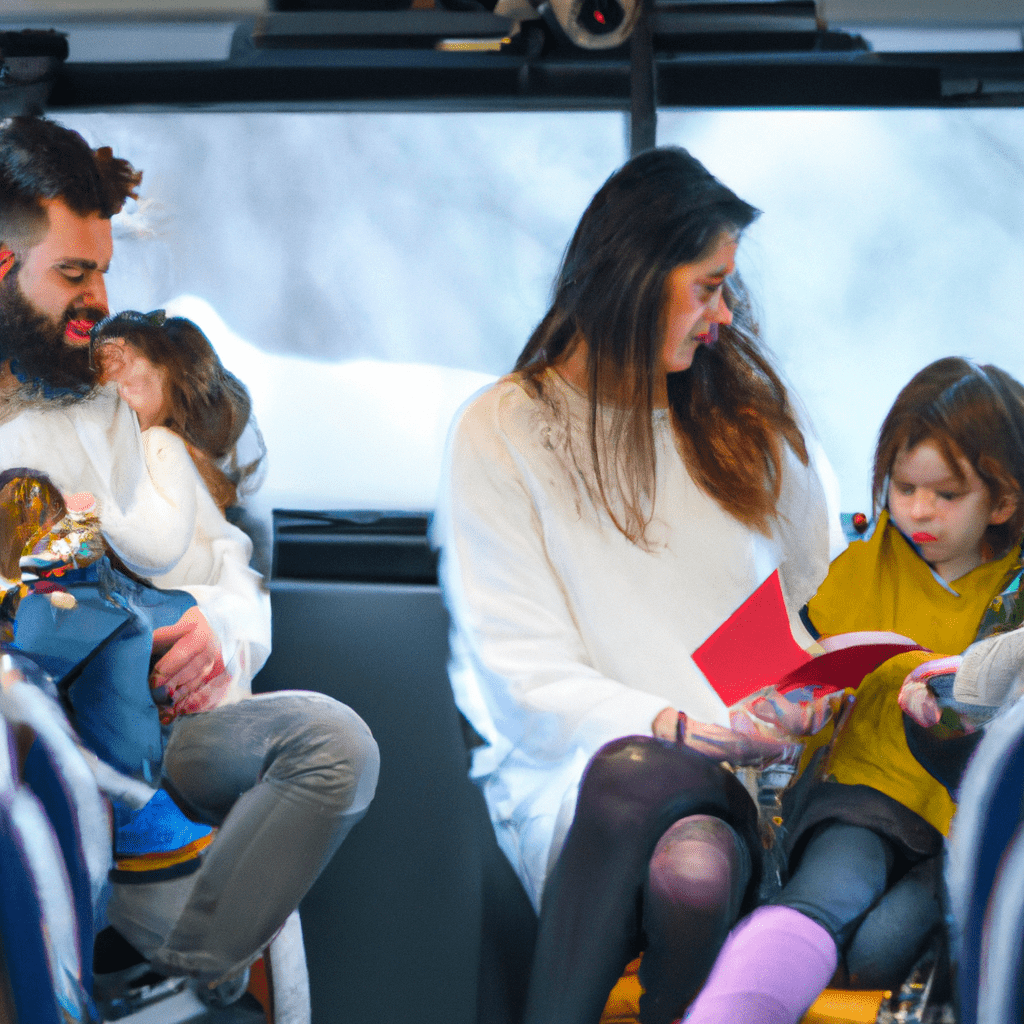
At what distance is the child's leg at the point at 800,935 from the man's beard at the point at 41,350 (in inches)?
38.3

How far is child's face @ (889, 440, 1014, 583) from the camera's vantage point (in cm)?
121

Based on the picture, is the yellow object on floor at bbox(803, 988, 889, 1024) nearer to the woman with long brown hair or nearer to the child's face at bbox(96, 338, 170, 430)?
the woman with long brown hair

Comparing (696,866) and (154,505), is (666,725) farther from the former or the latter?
(154,505)

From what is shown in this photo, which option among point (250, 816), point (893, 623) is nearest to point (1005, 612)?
point (893, 623)

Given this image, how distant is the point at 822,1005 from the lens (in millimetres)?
1164

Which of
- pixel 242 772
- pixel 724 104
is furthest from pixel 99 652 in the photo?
pixel 724 104

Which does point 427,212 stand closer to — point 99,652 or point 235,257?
point 235,257

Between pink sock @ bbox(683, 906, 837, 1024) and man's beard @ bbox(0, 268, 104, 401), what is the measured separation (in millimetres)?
966

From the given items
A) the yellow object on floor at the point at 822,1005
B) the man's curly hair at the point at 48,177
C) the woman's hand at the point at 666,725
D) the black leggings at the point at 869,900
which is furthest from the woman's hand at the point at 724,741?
the man's curly hair at the point at 48,177

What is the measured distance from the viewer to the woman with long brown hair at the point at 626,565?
1182 millimetres

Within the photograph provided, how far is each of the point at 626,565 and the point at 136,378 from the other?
617mm

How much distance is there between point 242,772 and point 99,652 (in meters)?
0.21

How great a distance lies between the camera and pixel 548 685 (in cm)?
121

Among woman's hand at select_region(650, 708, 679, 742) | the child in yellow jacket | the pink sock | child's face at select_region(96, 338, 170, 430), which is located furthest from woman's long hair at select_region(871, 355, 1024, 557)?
child's face at select_region(96, 338, 170, 430)
